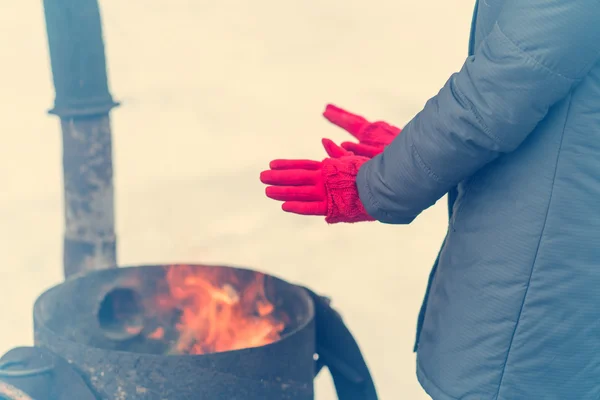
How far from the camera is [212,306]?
8.55ft

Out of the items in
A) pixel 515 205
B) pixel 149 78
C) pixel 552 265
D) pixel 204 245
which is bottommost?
pixel 204 245

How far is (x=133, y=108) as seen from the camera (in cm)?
384

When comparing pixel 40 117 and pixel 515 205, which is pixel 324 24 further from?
pixel 515 205

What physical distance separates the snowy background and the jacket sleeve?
230 cm

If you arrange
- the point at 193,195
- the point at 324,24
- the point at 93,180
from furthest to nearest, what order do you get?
the point at 193,195 < the point at 324,24 < the point at 93,180

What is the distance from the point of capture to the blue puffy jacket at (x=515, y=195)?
4.03 feet

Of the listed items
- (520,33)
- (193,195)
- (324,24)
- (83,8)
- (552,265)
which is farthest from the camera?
(193,195)

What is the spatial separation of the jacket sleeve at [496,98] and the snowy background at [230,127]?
2297mm

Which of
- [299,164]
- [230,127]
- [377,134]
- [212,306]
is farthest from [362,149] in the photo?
[230,127]

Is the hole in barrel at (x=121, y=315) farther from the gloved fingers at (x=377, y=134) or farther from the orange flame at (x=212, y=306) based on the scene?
the gloved fingers at (x=377, y=134)

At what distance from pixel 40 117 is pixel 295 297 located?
7.09 ft

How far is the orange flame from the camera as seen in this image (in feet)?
8.30

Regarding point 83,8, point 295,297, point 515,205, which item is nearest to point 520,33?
point 515,205

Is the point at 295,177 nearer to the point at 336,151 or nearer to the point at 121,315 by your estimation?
the point at 336,151
